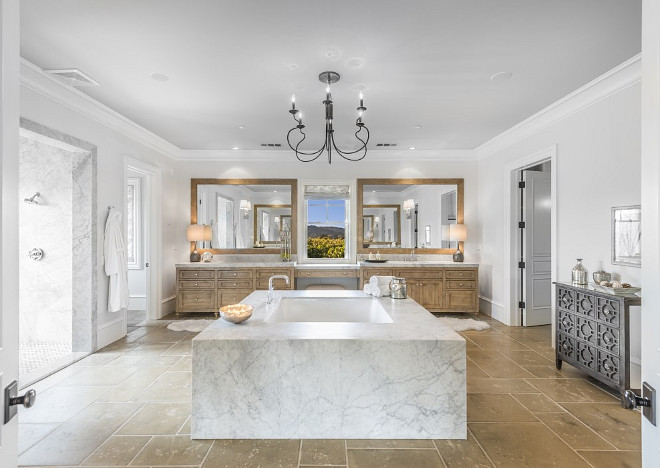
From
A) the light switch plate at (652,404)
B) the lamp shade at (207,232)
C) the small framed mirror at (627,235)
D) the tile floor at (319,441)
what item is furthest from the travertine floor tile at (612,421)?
the lamp shade at (207,232)

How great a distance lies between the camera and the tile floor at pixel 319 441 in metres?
2.01

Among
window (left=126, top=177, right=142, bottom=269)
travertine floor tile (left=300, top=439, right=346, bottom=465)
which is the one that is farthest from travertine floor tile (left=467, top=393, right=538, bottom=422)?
window (left=126, top=177, right=142, bottom=269)

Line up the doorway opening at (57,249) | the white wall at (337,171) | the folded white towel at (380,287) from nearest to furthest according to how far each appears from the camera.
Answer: the folded white towel at (380,287) < the doorway opening at (57,249) < the white wall at (337,171)

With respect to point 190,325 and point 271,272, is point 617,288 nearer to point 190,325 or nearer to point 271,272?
point 271,272

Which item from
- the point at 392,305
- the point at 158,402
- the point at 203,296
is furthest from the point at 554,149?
the point at 203,296

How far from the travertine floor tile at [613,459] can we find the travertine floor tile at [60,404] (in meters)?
3.20

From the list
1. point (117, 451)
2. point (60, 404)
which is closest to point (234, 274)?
point (60, 404)

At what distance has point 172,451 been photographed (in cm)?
209

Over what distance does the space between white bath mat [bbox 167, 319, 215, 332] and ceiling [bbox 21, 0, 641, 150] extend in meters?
2.61

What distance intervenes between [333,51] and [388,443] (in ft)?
8.60

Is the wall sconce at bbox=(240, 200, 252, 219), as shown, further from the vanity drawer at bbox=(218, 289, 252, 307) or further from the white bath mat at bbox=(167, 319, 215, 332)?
the white bath mat at bbox=(167, 319, 215, 332)

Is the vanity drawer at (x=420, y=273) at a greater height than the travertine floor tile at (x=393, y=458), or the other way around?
the vanity drawer at (x=420, y=273)

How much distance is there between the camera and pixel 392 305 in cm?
305

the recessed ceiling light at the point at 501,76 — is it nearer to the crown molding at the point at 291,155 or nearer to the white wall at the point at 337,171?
the crown molding at the point at 291,155
